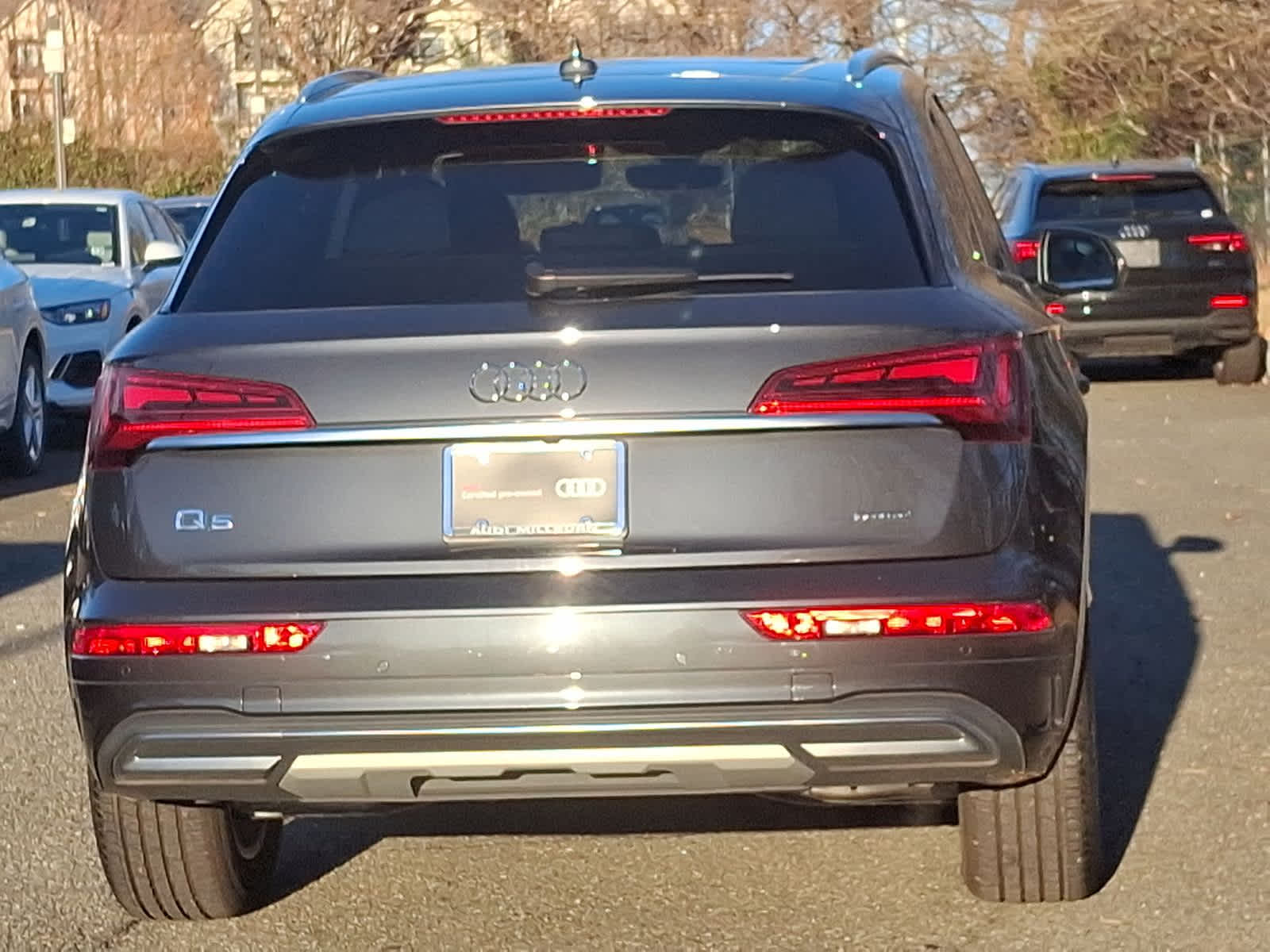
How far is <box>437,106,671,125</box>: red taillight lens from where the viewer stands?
473cm

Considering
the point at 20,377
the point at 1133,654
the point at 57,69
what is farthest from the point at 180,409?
the point at 57,69

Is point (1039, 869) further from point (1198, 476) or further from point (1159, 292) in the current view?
point (1159, 292)

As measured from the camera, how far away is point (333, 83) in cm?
550

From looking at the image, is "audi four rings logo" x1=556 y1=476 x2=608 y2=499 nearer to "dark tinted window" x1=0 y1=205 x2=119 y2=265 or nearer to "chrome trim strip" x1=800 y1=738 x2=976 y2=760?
"chrome trim strip" x1=800 y1=738 x2=976 y2=760

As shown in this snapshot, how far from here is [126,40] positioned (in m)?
42.8

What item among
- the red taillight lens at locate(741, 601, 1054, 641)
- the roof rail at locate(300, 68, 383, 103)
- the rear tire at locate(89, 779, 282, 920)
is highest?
the roof rail at locate(300, 68, 383, 103)

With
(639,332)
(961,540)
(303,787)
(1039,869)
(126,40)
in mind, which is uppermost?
(639,332)

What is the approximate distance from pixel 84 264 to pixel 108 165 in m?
24.8

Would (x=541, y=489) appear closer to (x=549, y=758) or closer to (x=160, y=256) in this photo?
(x=549, y=758)

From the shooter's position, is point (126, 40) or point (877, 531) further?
→ point (126, 40)

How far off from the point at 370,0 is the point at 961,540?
3841 cm

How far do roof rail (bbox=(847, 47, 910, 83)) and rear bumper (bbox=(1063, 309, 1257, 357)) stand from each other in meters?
11.7

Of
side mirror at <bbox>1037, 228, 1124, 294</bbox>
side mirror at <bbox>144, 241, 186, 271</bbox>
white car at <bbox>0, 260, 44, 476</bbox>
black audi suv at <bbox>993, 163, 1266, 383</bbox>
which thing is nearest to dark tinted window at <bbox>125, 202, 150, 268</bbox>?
side mirror at <bbox>144, 241, 186, 271</bbox>

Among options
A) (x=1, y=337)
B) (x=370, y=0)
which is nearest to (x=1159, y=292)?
(x=1, y=337)
